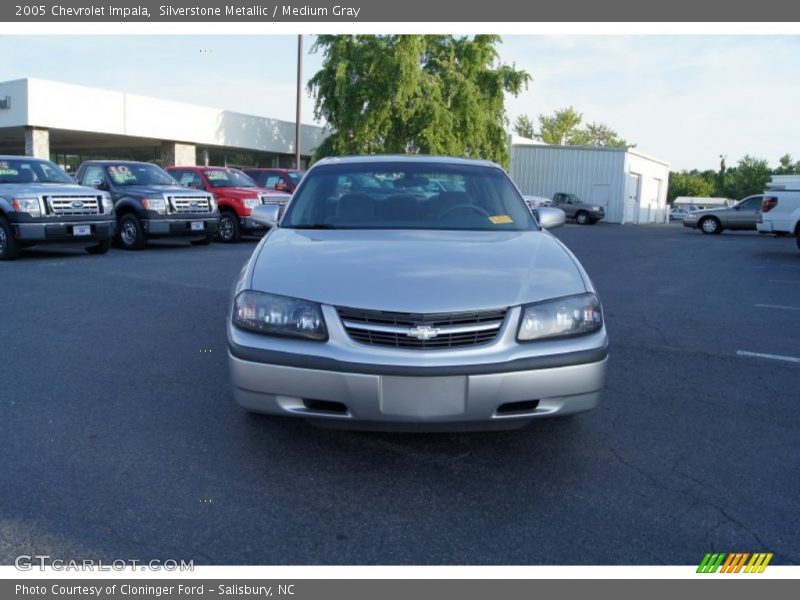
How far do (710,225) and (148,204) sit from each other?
2350 centimetres

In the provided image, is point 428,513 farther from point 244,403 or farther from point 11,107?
point 11,107

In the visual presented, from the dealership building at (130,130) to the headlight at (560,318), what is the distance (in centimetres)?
3000

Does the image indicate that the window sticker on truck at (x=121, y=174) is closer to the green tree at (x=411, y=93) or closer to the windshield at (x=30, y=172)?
the windshield at (x=30, y=172)

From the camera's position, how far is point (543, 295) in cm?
340

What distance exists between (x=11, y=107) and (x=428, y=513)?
1246 inches

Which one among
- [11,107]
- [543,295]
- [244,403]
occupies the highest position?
[11,107]

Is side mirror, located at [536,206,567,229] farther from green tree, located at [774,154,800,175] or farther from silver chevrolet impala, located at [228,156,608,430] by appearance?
green tree, located at [774,154,800,175]

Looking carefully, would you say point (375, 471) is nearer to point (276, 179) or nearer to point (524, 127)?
point (276, 179)

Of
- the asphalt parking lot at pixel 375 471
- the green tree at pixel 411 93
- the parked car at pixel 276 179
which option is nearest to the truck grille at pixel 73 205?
the asphalt parking lot at pixel 375 471

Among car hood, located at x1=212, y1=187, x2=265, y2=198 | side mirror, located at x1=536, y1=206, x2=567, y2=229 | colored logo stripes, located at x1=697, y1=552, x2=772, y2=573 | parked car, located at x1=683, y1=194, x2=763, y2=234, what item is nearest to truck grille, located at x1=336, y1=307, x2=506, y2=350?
colored logo stripes, located at x1=697, y1=552, x2=772, y2=573

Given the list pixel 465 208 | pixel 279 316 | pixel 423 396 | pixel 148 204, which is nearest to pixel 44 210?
pixel 148 204

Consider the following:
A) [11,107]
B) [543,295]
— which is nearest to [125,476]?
[543,295]

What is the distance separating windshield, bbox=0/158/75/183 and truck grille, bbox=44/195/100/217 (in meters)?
0.94

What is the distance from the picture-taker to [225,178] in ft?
56.0
